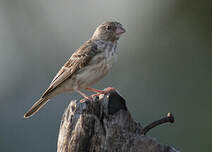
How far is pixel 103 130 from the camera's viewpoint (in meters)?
4.18

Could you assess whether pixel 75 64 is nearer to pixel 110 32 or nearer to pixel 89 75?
pixel 89 75

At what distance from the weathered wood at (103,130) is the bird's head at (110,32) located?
10.2 ft

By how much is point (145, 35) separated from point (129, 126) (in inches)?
297

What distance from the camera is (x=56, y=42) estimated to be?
38.1ft

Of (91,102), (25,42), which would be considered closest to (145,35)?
(25,42)

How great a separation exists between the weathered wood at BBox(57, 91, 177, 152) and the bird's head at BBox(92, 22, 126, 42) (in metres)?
3.11

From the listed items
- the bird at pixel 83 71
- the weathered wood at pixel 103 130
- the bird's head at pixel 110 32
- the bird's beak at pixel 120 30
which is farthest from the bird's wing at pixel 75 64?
the weathered wood at pixel 103 130

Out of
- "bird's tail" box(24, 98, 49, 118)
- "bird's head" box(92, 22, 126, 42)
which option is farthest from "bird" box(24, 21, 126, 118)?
"bird's head" box(92, 22, 126, 42)

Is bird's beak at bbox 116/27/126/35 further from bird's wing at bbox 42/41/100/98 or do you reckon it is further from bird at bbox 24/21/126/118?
bird's wing at bbox 42/41/100/98

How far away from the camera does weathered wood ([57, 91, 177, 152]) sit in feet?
13.3

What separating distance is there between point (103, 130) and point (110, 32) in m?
3.57

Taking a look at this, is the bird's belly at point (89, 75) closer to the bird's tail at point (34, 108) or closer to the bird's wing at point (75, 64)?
the bird's wing at point (75, 64)

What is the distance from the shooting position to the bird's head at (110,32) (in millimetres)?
7535

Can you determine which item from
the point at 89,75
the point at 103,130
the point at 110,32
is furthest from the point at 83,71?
the point at 103,130
